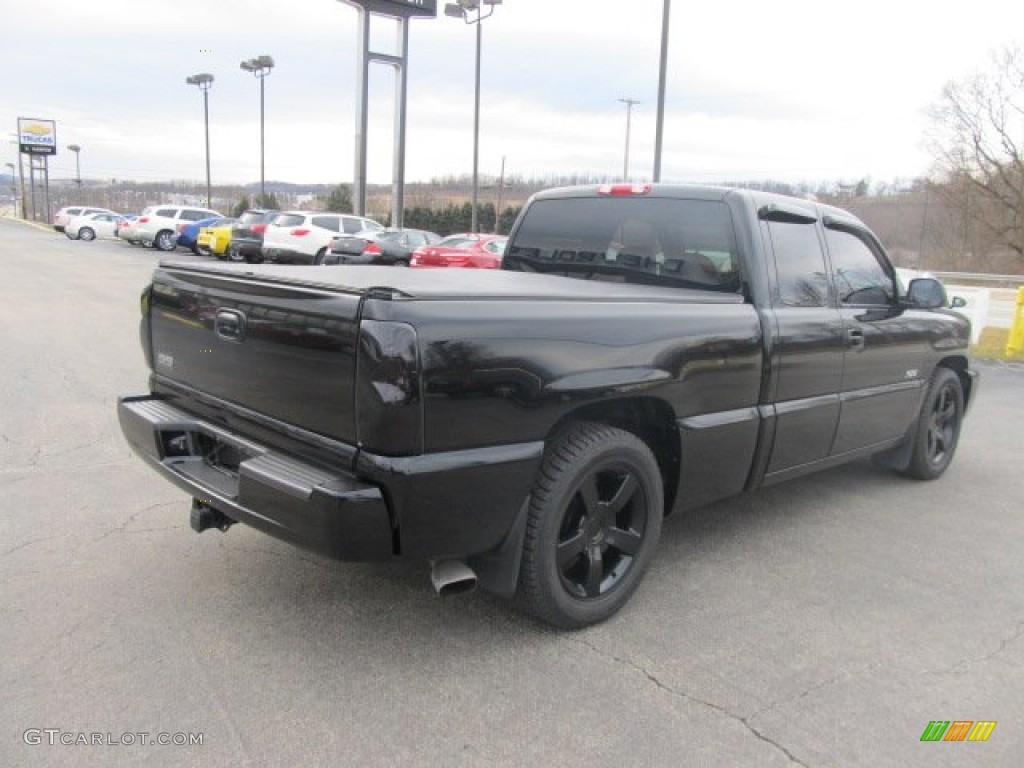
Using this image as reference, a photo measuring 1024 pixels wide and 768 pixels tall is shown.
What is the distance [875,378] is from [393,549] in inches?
→ 127

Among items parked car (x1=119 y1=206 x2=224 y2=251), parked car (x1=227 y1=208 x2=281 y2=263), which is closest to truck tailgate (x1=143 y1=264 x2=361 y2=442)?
parked car (x1=227 y1=208 x2=281 y2=263)

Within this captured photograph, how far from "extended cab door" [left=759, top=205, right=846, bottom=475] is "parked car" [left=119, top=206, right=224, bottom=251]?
103 ft

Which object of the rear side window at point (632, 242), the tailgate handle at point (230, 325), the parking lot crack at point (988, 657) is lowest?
the parking lot crack at point (988, 657)

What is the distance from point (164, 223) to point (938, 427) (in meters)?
32.6

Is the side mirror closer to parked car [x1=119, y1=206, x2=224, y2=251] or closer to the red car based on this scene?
the red car

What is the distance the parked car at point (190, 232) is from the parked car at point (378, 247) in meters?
10.8

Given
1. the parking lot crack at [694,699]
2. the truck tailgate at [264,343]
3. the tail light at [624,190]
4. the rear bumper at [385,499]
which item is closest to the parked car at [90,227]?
the tail light at [624,190]

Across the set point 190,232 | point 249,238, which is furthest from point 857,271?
point 190,232

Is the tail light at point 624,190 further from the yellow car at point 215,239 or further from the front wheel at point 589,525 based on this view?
the yellow car at point 215,239

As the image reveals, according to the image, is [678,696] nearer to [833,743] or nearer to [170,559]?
[833,743]

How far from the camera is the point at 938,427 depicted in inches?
219

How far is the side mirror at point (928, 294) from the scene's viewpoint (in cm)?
477

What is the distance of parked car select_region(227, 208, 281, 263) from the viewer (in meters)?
23.6

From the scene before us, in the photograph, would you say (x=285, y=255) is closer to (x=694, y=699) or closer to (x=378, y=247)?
(x=378, y=247)
